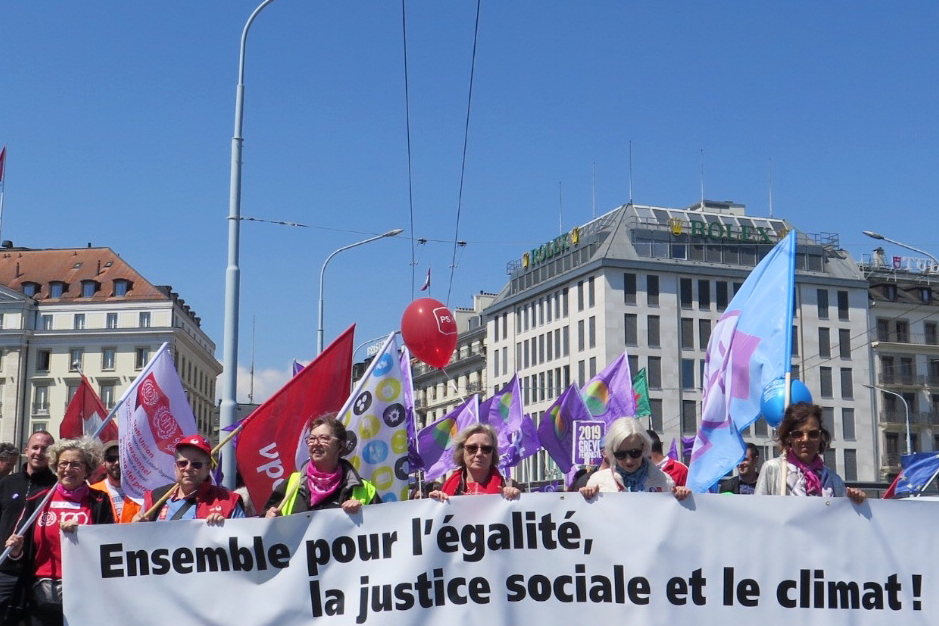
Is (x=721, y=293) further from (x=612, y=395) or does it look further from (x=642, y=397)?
(x=612, y=395)

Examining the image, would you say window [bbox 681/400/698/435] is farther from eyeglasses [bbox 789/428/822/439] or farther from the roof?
eyeglasses [bbox 789/428/822/439]

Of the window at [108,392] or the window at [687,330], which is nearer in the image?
the window at [687,330]

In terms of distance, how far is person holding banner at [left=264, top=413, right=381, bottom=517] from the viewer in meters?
6.64

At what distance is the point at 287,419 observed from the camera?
9391mm

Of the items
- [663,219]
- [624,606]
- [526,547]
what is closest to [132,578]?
[526,547]

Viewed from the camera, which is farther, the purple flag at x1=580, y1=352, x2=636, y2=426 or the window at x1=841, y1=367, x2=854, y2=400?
the window at x1=841, y1=367, x2=854, y2=400

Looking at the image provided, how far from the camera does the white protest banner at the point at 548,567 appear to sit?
6.23 m

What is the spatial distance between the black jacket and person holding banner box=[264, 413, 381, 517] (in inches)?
54.7

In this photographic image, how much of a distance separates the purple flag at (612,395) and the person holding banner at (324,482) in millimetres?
13090

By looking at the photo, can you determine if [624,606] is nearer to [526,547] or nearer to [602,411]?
[526,547]

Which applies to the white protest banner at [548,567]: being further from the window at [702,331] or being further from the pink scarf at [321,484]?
the window at [702,331]

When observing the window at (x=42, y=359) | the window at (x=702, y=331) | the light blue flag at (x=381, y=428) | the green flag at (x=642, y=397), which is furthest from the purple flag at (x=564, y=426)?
the window at (x=42, y=359)

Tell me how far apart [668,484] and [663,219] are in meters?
76.0

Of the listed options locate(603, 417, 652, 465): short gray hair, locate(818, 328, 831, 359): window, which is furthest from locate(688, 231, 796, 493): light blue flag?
locate(818, 328, 831, 359): window
